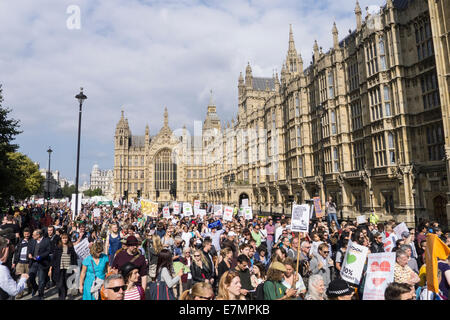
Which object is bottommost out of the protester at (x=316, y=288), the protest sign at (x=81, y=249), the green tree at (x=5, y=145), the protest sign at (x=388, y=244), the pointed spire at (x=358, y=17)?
the protest sign at (x=388, y=244)

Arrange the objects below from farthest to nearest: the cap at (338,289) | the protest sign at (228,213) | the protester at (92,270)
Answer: the protest sign at (228,213), the protester at (92,270), the cap at (338,289)

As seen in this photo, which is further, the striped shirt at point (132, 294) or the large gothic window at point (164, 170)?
the large gothic window at point (164, 170)

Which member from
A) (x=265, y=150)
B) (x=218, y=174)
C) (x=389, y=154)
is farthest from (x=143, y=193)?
(x=389, y=154)

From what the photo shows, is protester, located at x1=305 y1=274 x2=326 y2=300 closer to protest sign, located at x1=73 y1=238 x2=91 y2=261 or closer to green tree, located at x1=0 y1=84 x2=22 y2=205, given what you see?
protest sign, located at x1=73 y1=238 x2=91 y2=261

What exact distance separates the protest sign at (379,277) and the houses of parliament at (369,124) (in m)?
15.6

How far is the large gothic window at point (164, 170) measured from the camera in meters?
83.2

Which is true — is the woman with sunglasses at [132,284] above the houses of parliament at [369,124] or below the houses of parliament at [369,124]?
below

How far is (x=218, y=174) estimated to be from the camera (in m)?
69.6

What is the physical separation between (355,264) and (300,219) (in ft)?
7.05

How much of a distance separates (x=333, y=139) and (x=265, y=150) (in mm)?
17216

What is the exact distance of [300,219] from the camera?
26.0 ft

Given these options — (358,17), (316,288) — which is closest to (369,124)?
(358,17)

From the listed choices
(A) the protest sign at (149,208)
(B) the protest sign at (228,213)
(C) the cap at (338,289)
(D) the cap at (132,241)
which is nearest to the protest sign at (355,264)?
(C) the cap at (338,289)

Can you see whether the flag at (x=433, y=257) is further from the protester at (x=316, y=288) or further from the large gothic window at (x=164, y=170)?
the large gothic window at (x=164, y=170)
